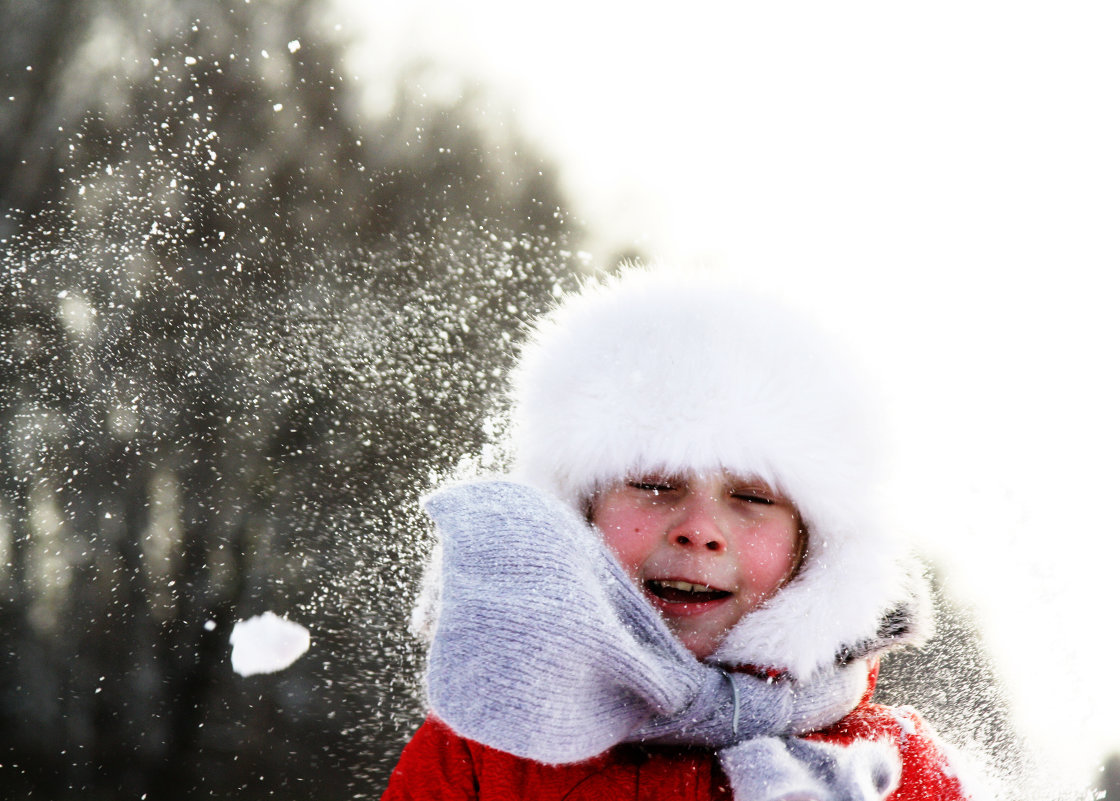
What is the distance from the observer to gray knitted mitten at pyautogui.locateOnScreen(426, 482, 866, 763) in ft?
3.12

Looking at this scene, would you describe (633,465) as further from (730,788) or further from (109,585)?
(109,585)

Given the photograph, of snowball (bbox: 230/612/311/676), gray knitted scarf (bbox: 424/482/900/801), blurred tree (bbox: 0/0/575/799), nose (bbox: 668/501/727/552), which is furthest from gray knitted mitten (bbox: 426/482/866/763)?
snowball (bbox: 230/612/311/676)

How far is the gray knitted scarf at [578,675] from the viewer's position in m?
0.95

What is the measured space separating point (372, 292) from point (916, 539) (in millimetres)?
3881

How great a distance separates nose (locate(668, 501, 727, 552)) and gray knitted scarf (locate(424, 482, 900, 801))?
0.11m

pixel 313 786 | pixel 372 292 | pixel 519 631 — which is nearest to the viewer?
pixel 519 631

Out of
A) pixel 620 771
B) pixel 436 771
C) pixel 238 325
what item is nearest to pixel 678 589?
pixel 620 771

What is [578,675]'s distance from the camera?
3.19 ft

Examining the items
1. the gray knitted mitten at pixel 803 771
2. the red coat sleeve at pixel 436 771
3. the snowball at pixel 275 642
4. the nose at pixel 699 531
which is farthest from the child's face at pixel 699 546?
the snowball at pixel 275 642

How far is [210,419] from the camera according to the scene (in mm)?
5160

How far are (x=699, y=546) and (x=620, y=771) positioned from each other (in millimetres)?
315

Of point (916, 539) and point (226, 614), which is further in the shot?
point (226, 614)

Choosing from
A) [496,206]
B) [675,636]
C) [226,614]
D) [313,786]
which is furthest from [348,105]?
[675,636]

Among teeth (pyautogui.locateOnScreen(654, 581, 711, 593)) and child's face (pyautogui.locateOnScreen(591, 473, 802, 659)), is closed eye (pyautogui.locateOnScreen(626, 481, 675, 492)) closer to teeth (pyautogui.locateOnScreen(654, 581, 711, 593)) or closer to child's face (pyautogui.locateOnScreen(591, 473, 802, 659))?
child's face (pyautogui.locateOnScreen(591, 473, 802, 659))
